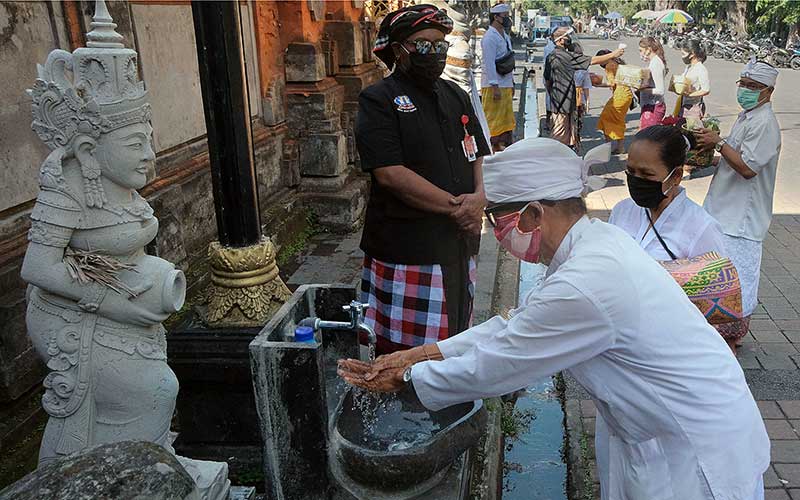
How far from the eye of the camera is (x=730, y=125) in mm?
11961

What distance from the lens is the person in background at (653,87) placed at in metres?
9.50

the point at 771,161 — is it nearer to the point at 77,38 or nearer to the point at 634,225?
the point at 634,225

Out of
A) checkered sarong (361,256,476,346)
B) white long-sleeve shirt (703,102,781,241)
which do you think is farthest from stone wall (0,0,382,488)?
white long-sleeve shirt (703,102,781,241)

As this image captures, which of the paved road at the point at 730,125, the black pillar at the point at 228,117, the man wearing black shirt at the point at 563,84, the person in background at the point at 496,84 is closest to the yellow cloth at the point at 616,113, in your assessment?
the paved road at the point at 730,125

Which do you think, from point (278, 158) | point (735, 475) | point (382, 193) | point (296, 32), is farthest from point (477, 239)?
point (296, 32)

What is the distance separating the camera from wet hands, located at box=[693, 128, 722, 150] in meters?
4.08

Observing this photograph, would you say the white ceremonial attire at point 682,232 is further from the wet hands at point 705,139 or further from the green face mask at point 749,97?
the green face mask at point 749,97

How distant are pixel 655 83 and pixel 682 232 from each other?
25.0 feet

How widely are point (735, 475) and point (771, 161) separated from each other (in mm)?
3015

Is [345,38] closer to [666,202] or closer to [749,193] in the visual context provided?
[749,193]

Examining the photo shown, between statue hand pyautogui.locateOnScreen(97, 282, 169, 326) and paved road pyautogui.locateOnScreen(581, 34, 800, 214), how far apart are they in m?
6.59

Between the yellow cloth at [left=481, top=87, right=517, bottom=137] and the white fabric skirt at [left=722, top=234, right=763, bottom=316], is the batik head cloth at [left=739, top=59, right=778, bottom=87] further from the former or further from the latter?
the yellow cloth at [left=481, top=87, right=517, bottom=137]

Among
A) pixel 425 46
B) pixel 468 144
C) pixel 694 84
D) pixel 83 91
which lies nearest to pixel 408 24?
pixel 425 46

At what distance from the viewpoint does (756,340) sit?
4.57 metres
